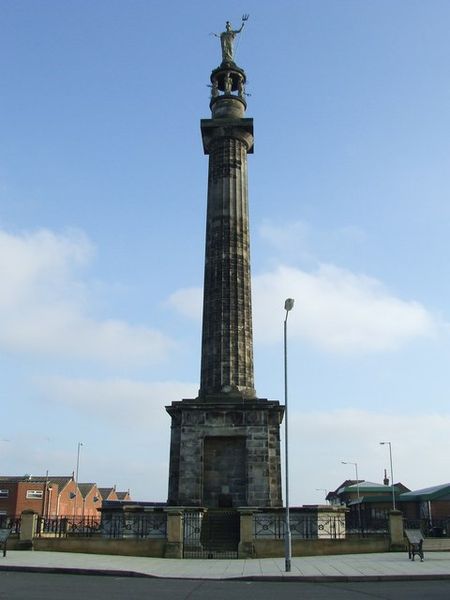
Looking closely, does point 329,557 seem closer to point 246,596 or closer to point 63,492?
point 246,596

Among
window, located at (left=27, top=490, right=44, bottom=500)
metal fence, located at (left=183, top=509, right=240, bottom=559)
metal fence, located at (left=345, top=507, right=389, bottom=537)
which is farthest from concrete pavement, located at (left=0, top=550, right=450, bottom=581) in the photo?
window, located at (left=27, top=490, right=44, bottom=500)

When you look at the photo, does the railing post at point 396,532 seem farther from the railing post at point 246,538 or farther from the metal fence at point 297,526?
the railing post at point 246,538

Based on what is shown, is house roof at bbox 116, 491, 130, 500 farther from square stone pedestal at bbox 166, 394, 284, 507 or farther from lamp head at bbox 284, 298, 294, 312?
lamp head at bbox 284, 298, 294, 312

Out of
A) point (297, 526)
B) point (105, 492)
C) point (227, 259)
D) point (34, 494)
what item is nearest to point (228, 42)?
point (227, 259)

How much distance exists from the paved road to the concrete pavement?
1.87 feet

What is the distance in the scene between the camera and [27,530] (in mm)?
25312

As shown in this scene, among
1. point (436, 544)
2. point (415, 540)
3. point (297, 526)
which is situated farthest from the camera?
point (436, 544)

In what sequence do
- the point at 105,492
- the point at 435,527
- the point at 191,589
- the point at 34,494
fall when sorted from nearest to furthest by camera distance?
1. the point at 191,589
2. the point at 435,527
3. the point at 34,494
4. the point at 105,492

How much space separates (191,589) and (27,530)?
13029mm

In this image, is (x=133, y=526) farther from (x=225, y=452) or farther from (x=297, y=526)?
(x=297, y=526)

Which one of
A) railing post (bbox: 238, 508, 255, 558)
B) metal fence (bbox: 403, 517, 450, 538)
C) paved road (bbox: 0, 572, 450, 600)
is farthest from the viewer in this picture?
metal fence (bbox: 403, 517, 450, 538)

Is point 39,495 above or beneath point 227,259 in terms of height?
beneath

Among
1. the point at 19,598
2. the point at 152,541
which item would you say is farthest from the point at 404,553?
the point at 19,598

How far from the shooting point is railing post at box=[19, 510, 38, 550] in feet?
82.7
